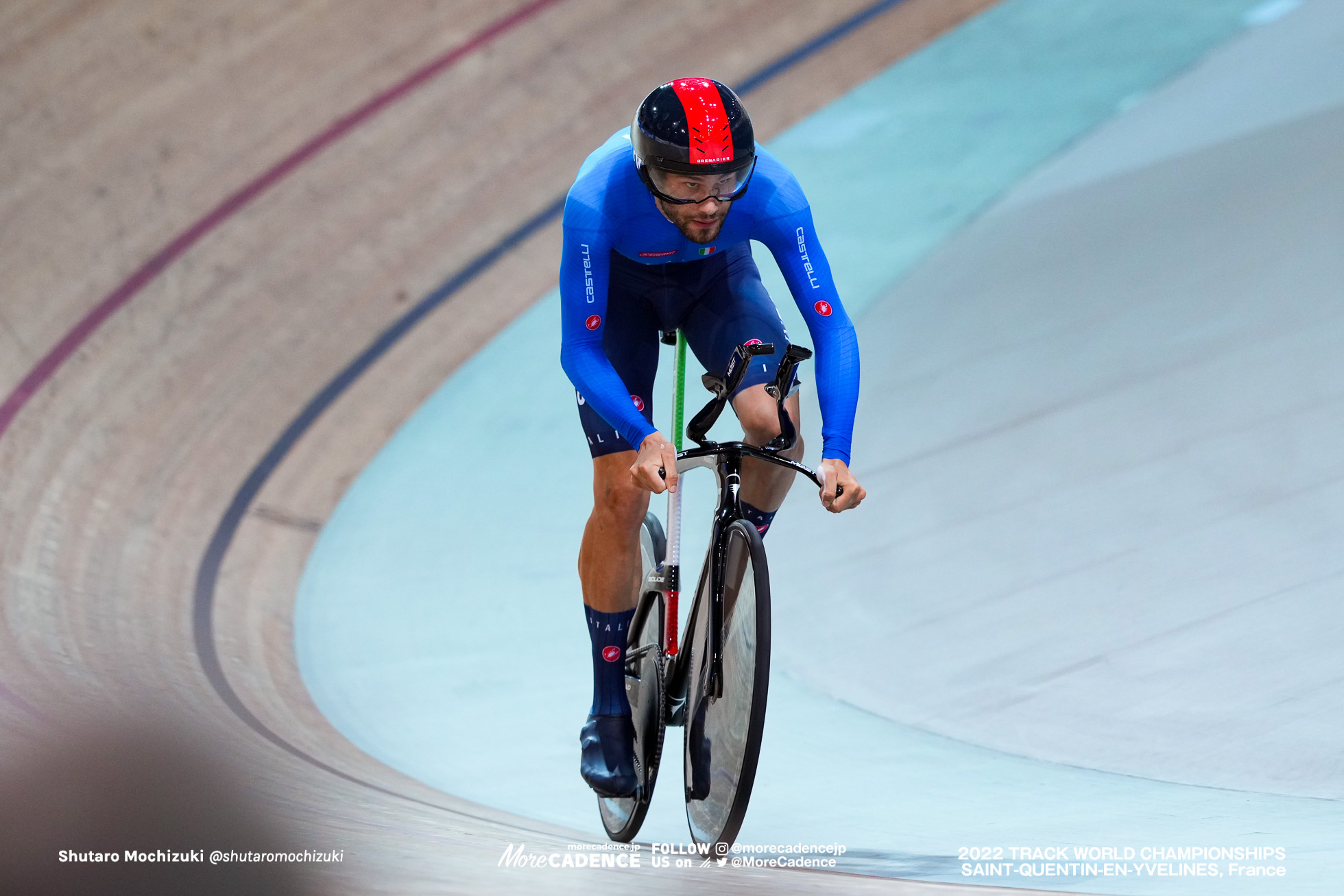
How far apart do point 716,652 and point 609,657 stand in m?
0.42

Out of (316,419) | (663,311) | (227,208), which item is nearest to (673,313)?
(663,311)

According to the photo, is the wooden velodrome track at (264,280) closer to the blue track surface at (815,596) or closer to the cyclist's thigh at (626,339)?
the blue track surface at (815,596)

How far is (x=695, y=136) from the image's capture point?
196 centimetres

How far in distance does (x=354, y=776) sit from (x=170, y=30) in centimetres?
436

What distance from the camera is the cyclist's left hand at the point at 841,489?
191cm

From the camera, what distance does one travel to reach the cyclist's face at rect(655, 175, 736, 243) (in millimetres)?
1992

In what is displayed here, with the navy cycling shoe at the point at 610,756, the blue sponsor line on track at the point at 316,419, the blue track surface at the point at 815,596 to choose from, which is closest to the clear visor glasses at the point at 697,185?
the navy cycling shoe at the point at 610,756

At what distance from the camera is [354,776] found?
2523mm

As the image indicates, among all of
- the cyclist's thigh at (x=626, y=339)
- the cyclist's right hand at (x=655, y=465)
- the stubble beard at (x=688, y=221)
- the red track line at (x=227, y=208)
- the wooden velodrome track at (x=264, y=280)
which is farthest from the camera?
the red track line at (x=227, y=208)

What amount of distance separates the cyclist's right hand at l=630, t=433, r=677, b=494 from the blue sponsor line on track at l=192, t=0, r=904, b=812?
0.90 m

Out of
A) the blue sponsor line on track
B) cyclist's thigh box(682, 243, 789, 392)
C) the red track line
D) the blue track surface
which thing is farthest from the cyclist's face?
the red track line

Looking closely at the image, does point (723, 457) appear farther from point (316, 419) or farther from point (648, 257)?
point (316, 419)

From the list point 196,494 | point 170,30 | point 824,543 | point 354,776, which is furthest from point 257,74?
point 354,776

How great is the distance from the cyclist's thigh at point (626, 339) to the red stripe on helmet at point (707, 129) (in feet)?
1.38
